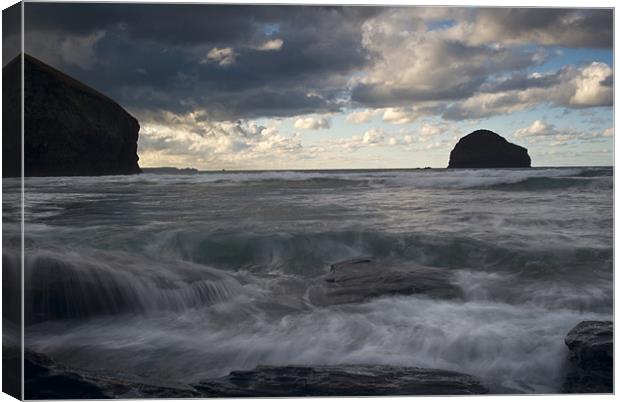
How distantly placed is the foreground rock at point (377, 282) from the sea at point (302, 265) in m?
0.05

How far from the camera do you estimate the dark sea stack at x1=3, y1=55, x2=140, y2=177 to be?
5.97 metres

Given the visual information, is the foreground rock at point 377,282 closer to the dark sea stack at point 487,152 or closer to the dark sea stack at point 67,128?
the dark sea stack at point 487,152

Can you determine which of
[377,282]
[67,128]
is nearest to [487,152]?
[377,282]

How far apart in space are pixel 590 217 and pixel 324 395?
8.44 feet

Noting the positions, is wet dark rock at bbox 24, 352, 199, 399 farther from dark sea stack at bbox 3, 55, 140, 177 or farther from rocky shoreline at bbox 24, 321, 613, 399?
dark sea stack at bbox 3, 55, 140, 177

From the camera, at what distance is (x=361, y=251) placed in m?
6.40

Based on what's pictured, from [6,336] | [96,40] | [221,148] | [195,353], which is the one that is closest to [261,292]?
[195,353]

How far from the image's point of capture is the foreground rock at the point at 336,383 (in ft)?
19.7

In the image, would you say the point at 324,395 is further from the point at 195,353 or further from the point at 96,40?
the point at 96,40

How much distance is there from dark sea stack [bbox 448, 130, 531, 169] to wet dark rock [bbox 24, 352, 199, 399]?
2719mm

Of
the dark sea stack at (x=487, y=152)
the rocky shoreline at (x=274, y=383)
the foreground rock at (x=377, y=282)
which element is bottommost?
the rocky shoreline at (x=274, y=383)

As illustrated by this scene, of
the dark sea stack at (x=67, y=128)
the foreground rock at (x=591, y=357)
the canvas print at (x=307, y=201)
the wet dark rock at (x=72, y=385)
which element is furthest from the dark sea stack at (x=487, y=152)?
the wet dark rock at (x=72, y=385)

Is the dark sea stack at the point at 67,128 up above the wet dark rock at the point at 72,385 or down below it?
above

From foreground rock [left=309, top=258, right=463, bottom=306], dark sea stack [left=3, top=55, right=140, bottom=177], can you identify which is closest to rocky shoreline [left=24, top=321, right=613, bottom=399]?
foreground rock [left=309, top=258, right=463, bottom=306]
